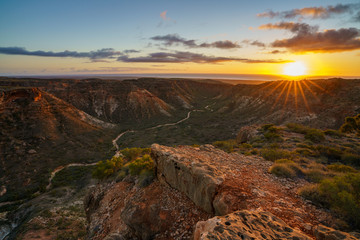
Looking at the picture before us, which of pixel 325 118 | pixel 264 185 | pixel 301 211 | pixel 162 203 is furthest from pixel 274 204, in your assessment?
pixel 325 118

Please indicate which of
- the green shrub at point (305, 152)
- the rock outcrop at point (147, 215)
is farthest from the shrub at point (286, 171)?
the green shrub at point (305, 152)

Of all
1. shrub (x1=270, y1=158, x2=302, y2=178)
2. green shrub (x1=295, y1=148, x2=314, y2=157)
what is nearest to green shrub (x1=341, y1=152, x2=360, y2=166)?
green shrub (x1=295, y1=148, x2=314, y2=157)

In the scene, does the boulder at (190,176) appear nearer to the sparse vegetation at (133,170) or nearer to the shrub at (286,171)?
the sparse vegetation at (133,170)

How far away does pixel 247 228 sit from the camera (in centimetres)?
467

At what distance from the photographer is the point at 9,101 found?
141ft

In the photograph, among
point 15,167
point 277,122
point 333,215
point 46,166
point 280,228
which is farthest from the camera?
point 277,122

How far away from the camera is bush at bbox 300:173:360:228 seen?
19.6ft

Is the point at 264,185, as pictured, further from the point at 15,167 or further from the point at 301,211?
the point at 15,167

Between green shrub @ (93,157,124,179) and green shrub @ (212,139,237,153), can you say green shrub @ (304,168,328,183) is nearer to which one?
green shrub @ (212,139,237,153)

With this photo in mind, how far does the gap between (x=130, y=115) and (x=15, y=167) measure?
45.4 meters

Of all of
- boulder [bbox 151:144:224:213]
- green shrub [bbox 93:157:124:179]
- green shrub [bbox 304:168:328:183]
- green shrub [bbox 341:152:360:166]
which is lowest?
green shrub [bbox 93:157:124:179]

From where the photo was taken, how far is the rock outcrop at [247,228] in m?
4.36

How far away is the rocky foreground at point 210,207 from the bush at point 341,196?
0.50 m

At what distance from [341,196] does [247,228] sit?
492cm
